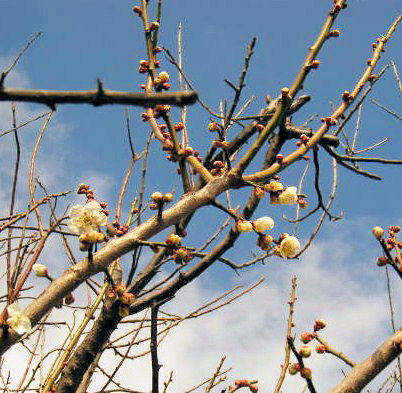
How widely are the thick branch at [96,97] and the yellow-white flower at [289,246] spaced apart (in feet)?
4.83

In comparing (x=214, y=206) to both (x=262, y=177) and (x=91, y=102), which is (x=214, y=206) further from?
(x=91, y=102)

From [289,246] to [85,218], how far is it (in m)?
1.03

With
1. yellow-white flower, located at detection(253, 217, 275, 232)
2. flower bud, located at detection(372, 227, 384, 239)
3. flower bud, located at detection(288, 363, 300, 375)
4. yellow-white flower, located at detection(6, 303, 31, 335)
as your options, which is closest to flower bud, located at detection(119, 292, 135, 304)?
yellow-white flower, located at detection(6, 303, 31, 335)

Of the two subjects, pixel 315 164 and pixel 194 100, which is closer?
pixel 194 100

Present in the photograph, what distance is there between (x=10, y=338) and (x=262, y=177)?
1.29 metres

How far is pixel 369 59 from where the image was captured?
3.06 metres

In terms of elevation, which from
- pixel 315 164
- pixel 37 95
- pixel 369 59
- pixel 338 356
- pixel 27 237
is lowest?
pixel 338 356

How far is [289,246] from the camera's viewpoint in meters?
2.28

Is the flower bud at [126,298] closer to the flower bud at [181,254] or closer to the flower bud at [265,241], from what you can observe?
the flower bud at [181,254]

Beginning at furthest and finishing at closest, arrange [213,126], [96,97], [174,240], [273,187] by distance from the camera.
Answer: [213,126] → [273,187] → [174,240] → [96,97]

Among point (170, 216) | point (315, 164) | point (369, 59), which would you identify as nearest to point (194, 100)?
point (170, 216)

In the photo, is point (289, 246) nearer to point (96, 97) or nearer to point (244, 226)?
point (244, 226)

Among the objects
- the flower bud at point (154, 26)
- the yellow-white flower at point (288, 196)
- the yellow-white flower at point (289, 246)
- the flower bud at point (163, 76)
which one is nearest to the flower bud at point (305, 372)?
the yellow-white flower at point (289, 246)

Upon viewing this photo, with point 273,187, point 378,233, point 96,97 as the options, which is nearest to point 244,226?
point 273,187
